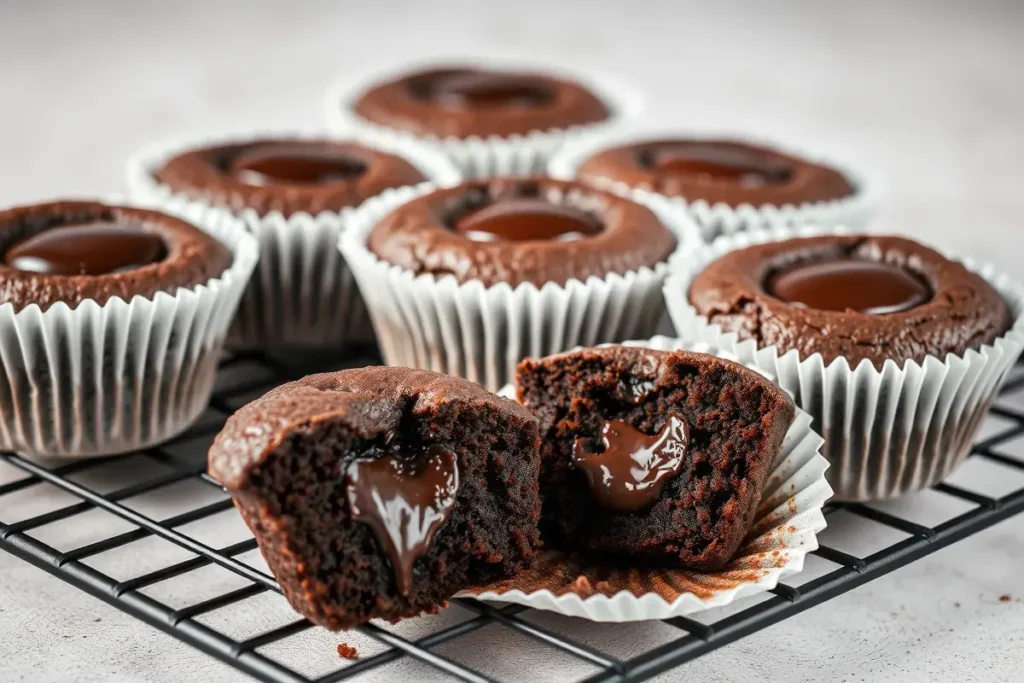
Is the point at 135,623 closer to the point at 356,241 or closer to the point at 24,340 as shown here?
the point at 24,340

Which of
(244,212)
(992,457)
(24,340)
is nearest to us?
(24,340)

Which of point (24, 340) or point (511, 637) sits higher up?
point (24, 340)

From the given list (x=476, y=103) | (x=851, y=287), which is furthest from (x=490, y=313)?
(x=476, y=103)

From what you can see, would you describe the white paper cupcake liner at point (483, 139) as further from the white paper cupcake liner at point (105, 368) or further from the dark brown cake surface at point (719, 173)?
the white paper cupcake liner at point (105, 368)

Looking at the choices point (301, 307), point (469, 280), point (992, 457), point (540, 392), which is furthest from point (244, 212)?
point (992, 457)

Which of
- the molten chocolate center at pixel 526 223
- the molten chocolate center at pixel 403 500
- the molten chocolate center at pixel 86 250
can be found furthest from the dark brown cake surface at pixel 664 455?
the molten chocolate center at pixel 86 250

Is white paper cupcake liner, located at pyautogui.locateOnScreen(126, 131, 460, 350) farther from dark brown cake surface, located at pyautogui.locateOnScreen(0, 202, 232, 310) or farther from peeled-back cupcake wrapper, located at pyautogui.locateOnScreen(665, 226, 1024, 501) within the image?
peeled-back cupcake wrapper, located at pyautogui.locateOnScreen(665, 226, 1024, 501)

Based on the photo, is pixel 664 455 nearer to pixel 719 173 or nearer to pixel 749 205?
pixel 749 205
